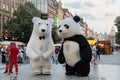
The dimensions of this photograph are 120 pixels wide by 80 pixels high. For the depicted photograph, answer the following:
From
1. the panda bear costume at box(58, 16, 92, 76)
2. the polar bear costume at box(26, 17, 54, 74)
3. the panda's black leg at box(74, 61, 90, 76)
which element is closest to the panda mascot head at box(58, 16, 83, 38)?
the panda bear costume at box(58, 16, 92, 76)

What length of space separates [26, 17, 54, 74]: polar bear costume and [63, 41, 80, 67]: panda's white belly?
796 millimetres

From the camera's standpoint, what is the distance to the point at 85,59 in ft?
45.5

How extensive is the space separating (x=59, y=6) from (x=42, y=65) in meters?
127

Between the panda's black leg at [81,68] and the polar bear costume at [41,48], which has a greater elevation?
the polar bear costume at [41,48]

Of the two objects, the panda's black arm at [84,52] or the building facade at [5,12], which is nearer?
the panda's black arm at [84,52]

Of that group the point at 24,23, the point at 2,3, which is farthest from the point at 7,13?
the point at 24,23

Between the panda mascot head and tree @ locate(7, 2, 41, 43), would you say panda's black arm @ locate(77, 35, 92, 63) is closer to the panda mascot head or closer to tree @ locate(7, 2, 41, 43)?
the panda mascot head

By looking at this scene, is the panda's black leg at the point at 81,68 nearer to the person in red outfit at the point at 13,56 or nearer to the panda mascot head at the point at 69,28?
the panda mascot head at the point at 69,28

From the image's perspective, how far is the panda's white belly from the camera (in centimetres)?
1402

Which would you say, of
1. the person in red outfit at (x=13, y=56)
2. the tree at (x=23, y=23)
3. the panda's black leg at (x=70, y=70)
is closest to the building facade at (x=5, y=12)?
the tree at (x=23, y=23)

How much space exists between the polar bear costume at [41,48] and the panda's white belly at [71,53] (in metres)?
0.80

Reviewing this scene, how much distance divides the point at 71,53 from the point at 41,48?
1.42 metres

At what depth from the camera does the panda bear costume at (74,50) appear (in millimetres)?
13961

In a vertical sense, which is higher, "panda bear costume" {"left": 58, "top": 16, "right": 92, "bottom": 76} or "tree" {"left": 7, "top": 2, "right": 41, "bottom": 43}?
"tree" {"left": 7, "top": 2, "right": 41, "bottom": 43}
